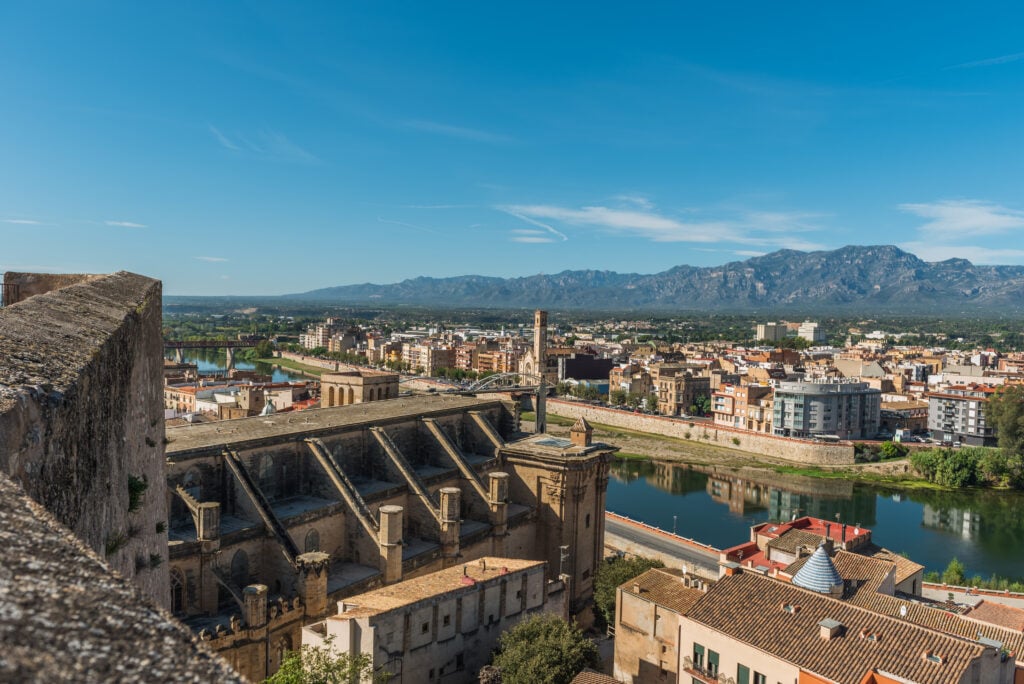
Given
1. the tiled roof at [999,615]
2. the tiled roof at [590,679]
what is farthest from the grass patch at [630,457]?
the tiled roof at [590,679]

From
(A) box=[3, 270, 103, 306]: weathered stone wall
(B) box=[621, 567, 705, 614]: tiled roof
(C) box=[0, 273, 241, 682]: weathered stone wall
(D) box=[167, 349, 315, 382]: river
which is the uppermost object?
(A) box=[3, 270, 103, 306]: weathered stone wall

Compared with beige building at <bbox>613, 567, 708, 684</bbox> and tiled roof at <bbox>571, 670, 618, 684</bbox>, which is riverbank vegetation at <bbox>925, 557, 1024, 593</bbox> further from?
tiled roof at <bbox>571, 670, 618, 684</bbox>

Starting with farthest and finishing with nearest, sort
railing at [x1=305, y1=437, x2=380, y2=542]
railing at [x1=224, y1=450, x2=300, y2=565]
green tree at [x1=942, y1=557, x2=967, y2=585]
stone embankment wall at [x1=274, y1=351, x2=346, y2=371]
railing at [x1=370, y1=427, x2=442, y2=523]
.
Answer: stone embankment wall at [x1=274, y1=351, x2=346, y2=371], green tree at [x1=942, y1=557, x2=967, y2=585], railing at [x1=370, y1=427, x2=442, y2=523], railing at [x1=305, y1=437, x2=380, y2=542], railing at [x1=224, y1=450, x2=300, y2=565]

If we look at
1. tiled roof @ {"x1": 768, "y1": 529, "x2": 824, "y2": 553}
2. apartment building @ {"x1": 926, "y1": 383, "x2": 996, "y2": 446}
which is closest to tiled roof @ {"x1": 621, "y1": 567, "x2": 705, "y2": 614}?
tiled roof @ {"x1": 768, "y1": 529, "x2": 824, "y2": 553}

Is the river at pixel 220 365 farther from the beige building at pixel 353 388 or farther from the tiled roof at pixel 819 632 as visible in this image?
the tiled roof at pixel 819 632

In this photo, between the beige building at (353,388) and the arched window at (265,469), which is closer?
the arched window at (265,469)

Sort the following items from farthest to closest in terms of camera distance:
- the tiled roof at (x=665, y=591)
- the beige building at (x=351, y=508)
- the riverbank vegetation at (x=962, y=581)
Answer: the riverbank vegetation at (x=962, y=581) < the tiled roof at (x=665, y=591) < the beige building at (x=351, y=508)

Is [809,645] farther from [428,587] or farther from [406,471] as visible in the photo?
[406,471]

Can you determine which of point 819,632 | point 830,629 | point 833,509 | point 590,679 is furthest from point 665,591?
point 833,509
